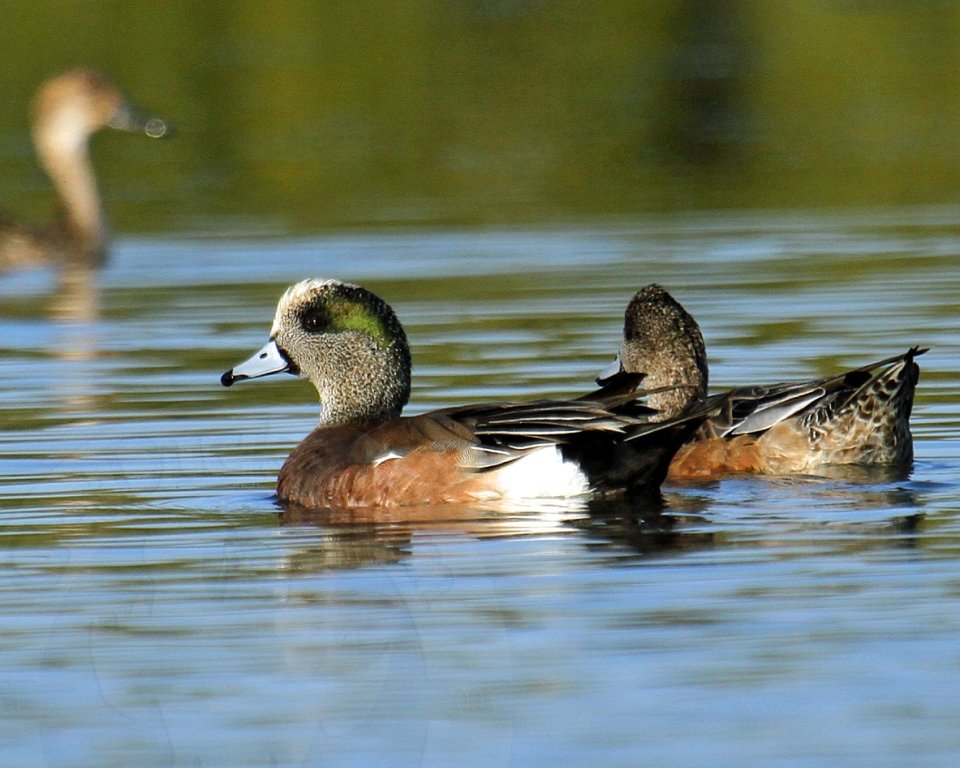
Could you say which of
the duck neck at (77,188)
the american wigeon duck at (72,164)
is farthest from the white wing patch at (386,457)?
the duck neck at (77,188)

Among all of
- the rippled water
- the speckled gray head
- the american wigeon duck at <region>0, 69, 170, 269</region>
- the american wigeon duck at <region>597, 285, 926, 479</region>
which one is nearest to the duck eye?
the speckled gray head

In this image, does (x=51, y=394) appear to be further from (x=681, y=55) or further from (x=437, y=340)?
(x=681, y=55)

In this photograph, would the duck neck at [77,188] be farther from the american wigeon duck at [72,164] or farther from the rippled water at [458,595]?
the rippled water at [458,595]

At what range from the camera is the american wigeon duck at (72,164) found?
18.2 m

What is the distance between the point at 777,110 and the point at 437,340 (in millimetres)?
12136

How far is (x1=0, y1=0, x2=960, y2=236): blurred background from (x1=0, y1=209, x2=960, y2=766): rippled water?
23.2ft

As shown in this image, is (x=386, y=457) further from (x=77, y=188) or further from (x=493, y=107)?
(x=493, y=107)

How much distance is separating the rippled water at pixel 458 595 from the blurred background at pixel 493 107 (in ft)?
23.2

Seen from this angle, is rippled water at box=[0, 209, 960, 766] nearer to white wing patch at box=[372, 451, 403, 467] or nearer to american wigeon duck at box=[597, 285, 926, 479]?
american wigeon duck at box=[597, 285, 926, 479]

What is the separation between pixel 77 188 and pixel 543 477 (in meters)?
11.7

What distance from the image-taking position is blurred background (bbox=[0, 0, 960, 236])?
19922 mm

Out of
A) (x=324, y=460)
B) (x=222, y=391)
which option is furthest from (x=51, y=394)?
(x=324, y=460)

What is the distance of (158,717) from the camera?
5.70m

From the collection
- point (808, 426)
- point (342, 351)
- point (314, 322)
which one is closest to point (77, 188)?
point (314, 322)
